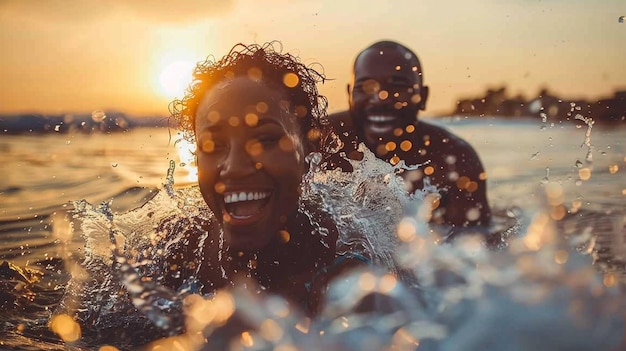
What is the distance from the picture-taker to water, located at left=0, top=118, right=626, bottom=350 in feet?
8.59

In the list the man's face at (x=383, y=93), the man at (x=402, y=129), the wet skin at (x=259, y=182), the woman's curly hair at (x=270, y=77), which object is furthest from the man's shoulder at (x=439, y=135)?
the wet skin at (x=259, y=182)

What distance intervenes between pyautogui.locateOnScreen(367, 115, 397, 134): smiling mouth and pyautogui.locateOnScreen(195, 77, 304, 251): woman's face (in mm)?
3171

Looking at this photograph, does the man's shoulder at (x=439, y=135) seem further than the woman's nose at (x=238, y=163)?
Yes

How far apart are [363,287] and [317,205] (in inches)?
41.3

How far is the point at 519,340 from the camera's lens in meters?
2.41

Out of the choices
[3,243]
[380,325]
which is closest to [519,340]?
[380,325]

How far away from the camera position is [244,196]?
285 cm

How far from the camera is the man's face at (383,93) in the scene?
6.12 meters

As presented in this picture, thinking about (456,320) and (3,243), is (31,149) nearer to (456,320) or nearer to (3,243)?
(3,243)

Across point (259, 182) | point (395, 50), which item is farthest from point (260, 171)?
point (395, 50)

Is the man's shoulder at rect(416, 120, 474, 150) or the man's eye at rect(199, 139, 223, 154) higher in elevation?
the man's eye at rect(199, 139, 223, 154)

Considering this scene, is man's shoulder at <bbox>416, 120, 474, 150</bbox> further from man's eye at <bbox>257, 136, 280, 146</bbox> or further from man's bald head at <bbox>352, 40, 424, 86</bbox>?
man's eye at <bbox>257, 136, 280, 146</bbox>

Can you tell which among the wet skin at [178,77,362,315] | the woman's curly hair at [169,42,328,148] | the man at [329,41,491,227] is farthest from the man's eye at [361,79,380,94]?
the wet skin at [178,77,362,315]

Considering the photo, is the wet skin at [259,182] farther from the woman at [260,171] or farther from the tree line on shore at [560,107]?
the tree line on shore at [560,107]
